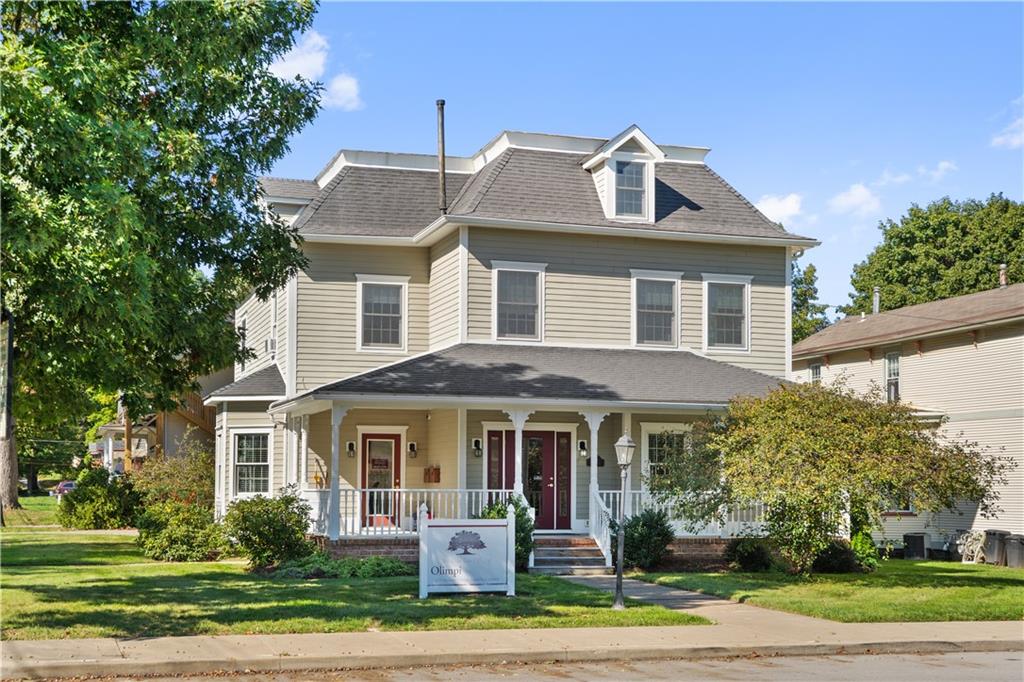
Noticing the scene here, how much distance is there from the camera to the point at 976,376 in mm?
30484

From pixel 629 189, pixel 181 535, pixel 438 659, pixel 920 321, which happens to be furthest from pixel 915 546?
pixel 438 659

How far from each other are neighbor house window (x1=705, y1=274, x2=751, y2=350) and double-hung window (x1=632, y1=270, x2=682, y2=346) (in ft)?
2.60

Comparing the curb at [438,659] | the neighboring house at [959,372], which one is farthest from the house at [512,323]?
the curb at [438,659]

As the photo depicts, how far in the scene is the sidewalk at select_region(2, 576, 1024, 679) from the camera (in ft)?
40.6

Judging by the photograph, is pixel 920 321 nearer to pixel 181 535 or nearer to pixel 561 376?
pixel 561 376

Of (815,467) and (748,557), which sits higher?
(815,467)

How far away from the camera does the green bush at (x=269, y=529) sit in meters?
22.2

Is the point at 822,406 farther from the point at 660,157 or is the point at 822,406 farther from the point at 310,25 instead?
the point at 310,25

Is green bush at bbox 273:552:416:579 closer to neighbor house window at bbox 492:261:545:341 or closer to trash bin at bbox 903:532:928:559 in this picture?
neighbor house window at bbox 492:261:545:341

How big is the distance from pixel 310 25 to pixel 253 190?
2.72 metres

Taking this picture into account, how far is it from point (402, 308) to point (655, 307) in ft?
19.1

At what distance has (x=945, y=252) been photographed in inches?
2172

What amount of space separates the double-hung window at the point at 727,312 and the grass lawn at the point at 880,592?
6.30m

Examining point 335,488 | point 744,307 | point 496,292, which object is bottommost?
point 335,488
